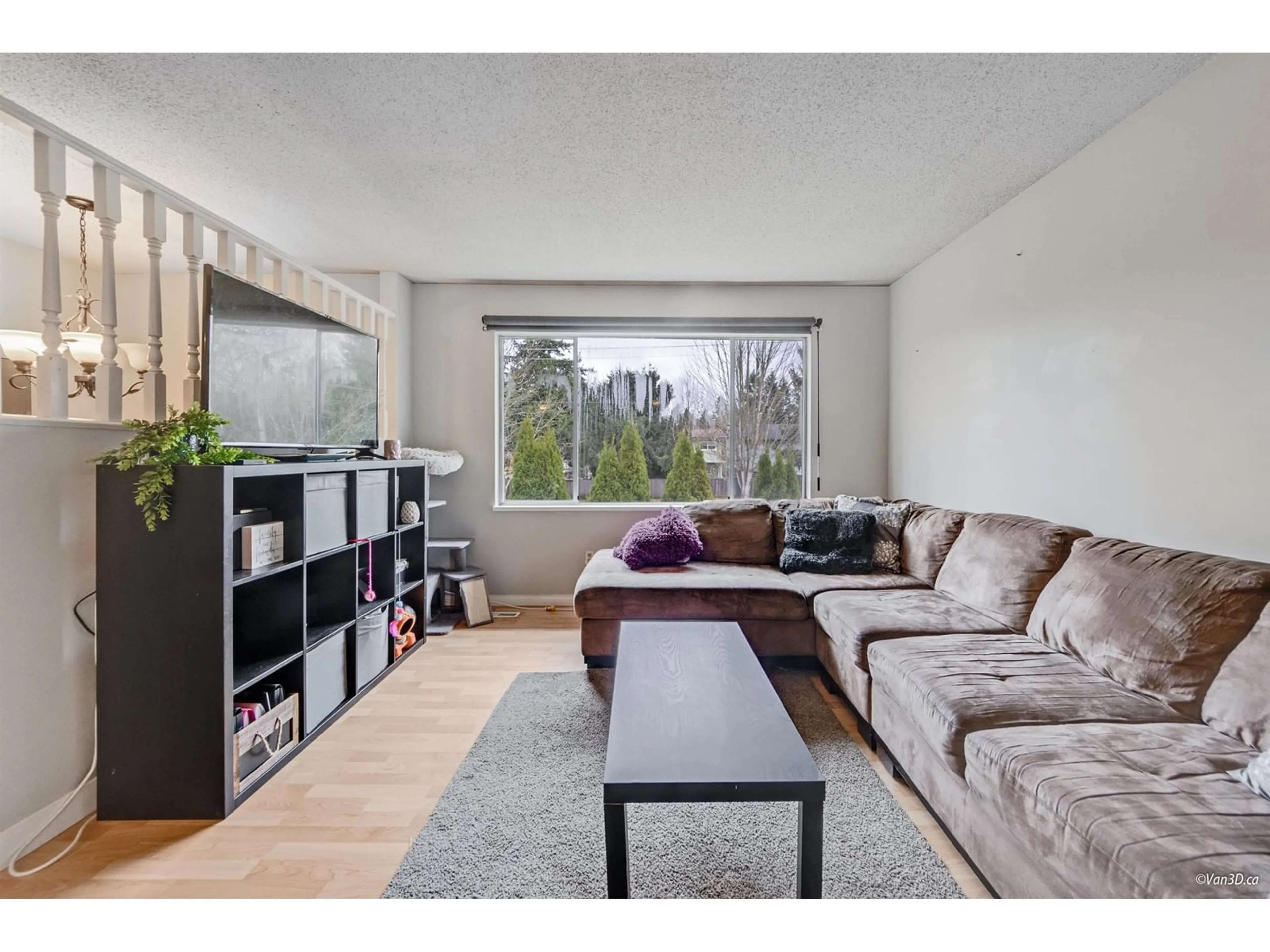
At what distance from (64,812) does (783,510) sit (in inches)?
139

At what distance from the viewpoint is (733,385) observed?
4.41m

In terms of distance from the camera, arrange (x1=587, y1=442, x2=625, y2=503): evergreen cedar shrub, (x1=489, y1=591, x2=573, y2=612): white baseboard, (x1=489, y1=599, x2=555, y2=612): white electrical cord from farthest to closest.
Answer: (x1=587, y1=442, x2=625, y2=503): evergreen cedar shrub < (x1=489, y1=591, x2=573, y2=612): white baseboard < (x1=489, y1=599, x2=555, y2=612): white electrical cord

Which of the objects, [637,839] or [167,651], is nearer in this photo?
[637,839]

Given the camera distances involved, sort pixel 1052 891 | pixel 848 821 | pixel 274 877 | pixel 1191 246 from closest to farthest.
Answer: pixel 1052 891 → pixel 274 877 → pixel 848 821 → pixel 1191 246

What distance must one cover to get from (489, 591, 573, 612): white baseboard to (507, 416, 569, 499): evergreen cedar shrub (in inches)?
30.4

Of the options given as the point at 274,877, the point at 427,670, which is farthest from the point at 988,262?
the point at 274,877

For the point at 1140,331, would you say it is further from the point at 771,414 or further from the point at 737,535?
the point at 771,414

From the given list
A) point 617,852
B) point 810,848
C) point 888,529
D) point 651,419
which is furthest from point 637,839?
point 651,419

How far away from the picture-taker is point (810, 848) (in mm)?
1214

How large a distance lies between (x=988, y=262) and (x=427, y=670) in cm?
381

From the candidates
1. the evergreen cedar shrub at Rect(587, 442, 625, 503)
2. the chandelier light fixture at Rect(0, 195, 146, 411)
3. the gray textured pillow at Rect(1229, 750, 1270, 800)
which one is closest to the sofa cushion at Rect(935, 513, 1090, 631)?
the gray textured pillow at Rect(1229, 750, 1270, 800)

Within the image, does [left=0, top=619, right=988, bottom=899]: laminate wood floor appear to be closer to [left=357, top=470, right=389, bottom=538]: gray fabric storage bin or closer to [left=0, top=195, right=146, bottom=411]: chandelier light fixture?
[left=357, top=470, right=389, bottom=538]: gray fabric storage bin

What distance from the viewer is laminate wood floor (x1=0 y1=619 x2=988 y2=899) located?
1472 mm

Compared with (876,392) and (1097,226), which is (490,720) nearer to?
(1097,226)
